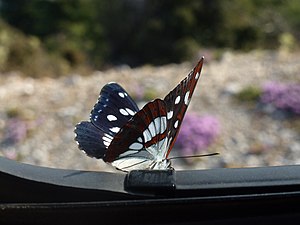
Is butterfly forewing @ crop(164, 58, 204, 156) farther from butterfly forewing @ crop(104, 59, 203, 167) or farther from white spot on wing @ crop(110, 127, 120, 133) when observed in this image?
white spot on wing @ crop(110, 127, 120, 133)

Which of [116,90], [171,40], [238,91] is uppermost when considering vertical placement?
[171,40]

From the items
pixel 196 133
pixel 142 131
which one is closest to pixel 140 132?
pixel 142 131

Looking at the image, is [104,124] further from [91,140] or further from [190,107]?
[190,107]

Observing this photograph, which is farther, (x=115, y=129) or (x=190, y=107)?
(x=190, y=107)

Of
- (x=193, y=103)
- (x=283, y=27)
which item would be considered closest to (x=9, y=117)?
(x=193, y=103)

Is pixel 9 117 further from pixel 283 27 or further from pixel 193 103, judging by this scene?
pixel 283 27

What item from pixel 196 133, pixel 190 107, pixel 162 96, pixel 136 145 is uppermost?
pixel 162 96

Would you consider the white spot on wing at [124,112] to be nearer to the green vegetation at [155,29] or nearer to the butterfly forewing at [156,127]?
the butterfly forewing at [156,127]
